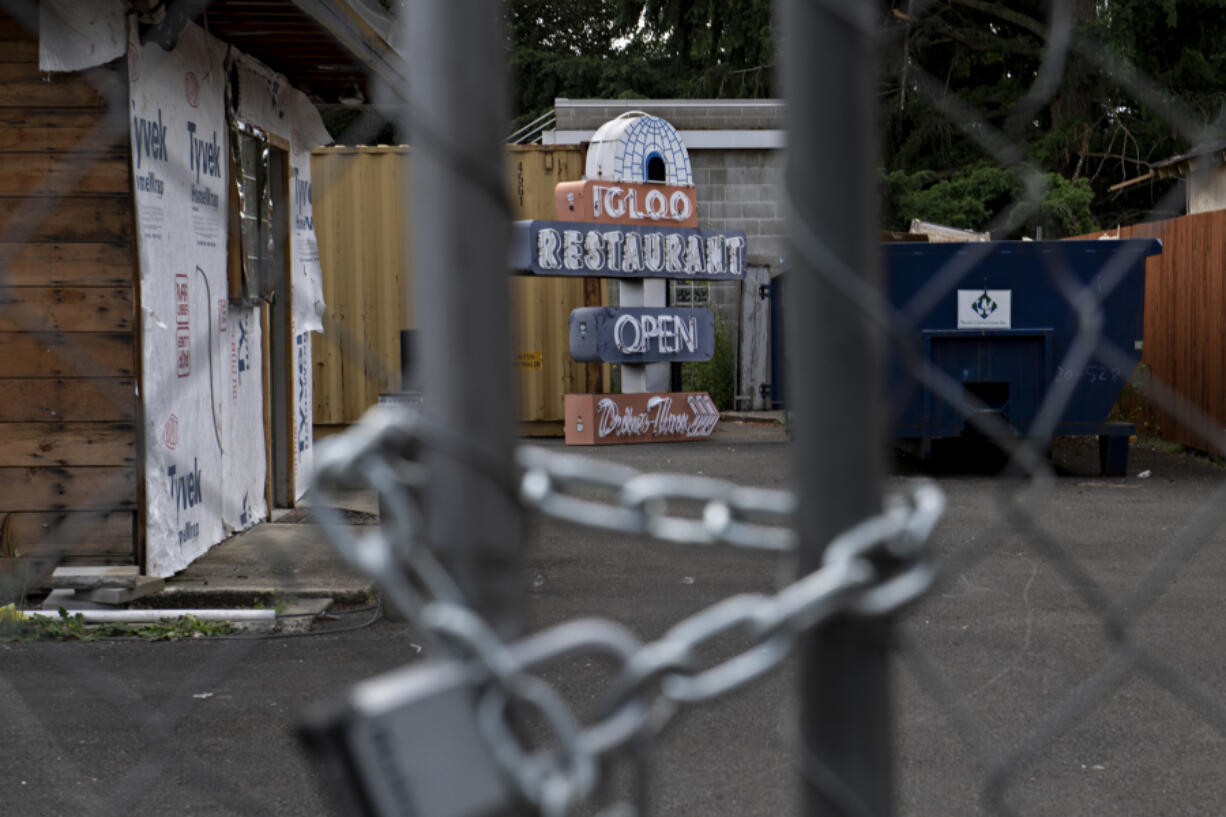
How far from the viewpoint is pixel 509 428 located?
0.81 meters

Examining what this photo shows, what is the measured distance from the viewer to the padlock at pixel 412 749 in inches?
24.3

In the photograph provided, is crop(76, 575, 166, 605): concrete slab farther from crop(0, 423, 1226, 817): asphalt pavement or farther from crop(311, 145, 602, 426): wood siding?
crop(311, 145, 602, 426): wood siding

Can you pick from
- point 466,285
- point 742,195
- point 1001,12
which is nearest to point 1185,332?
point 742,195

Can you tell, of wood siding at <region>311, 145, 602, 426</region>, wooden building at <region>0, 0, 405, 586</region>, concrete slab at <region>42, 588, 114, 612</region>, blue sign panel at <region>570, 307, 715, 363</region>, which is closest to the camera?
concrete slab at <region>42, 588, 114, 612</region>

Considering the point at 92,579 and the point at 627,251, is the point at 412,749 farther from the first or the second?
the point at 627,251

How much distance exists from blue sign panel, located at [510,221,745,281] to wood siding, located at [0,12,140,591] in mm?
5380

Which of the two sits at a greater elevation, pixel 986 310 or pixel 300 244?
pixel 300 244

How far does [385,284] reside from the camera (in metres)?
12.8

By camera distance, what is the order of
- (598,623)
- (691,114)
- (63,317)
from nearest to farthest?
(598,623) < (63,317) < (691,114)

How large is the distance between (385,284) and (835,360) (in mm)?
12223

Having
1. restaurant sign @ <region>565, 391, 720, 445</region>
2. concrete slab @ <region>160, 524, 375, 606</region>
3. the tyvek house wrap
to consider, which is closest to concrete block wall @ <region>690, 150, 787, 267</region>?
restaurant sign @ <region>565, 391, 720, 445</region>

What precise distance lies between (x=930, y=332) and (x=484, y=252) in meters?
8.96

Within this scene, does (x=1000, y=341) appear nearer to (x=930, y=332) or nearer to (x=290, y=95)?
(x=930, y=332)

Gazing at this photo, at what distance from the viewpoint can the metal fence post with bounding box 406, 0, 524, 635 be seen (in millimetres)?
776
